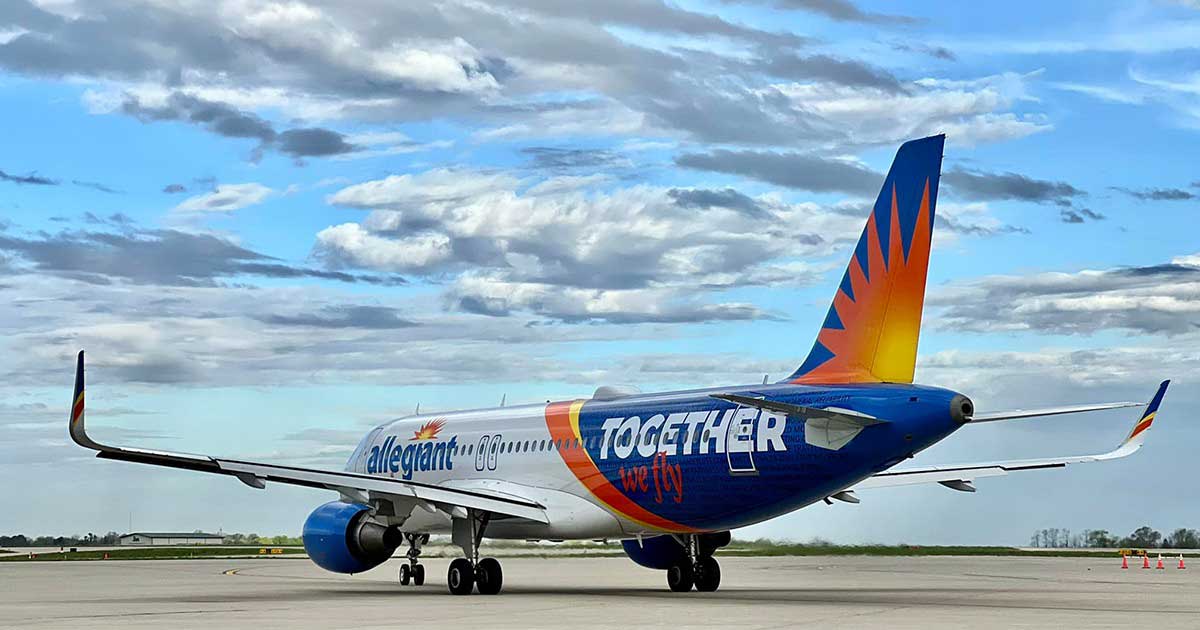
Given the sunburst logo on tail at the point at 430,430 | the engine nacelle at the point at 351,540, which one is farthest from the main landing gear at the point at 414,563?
the sunburst logo on tail at the point at 430,430

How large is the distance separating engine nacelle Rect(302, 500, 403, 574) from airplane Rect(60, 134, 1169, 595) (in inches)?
1.4

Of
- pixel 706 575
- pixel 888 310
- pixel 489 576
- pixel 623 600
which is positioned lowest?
pixel 623 600

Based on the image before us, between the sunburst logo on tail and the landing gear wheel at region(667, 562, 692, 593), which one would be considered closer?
the landing gear wheel at region(667, 562, 692, 593)

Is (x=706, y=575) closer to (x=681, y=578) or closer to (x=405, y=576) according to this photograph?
(x=681, y=578)

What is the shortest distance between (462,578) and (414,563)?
5453 mm

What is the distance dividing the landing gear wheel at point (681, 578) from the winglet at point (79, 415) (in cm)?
1136

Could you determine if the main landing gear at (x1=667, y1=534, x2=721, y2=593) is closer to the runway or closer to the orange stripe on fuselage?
the runway

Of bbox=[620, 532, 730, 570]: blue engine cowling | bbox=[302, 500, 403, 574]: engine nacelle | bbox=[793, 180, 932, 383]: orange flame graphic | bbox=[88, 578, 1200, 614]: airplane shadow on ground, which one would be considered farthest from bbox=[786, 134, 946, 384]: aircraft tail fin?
bbox=[302, 500, 403, 574]: engine nacelle

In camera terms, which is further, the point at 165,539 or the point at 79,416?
the point at 165,539

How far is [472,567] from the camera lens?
1140 inches

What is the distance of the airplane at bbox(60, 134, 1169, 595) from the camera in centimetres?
2400

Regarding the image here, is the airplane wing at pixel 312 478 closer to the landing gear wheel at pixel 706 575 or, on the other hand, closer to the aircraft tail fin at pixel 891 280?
the landing gear wheel at pixel 706 575

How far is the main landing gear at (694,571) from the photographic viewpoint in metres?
29.5

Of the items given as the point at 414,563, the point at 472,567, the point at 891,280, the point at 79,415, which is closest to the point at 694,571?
the point at 472,567
